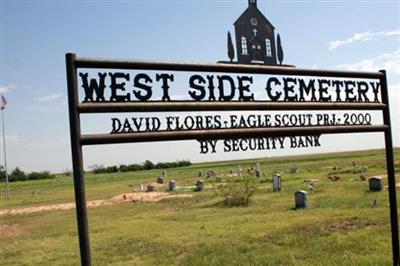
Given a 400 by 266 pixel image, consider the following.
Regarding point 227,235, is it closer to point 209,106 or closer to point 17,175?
point 209,106

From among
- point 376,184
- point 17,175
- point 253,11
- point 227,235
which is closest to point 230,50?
point 253,11

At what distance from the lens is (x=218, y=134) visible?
619cm

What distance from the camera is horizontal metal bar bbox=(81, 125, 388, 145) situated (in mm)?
5406

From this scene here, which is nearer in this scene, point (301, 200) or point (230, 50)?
point (230, 50)

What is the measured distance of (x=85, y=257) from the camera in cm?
517

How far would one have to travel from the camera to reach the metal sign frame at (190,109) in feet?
17.0

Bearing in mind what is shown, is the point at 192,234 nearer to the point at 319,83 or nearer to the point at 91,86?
the point at 319,83

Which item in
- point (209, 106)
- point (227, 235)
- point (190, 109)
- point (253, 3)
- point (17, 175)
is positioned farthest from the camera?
point (17, 175)


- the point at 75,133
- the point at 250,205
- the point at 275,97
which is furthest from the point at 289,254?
the point at 250,205

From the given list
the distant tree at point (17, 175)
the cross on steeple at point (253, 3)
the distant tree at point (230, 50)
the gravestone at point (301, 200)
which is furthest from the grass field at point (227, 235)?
the distant tree at point (17, 175)

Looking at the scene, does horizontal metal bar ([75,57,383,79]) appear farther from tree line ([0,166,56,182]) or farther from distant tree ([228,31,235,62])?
tree line ([0,166,56,182])

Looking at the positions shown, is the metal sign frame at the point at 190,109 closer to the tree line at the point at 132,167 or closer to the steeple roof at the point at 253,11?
the steeple roof at the point at 253,11

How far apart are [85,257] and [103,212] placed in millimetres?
21307

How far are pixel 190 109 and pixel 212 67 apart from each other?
66cm
